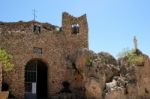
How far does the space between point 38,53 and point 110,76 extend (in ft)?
25.6

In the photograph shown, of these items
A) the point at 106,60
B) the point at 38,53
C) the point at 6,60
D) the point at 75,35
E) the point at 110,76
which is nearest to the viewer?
the point at 6,60

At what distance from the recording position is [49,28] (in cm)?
3494

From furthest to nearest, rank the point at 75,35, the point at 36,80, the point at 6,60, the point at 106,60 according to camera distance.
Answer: the point at 75,35 → the point at 106,60 → the point at 36,80 → the point at 6,60

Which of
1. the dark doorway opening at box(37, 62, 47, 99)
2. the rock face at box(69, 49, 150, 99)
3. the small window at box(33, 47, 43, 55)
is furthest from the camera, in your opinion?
the dark doorway opening at box(37, 62, 47, 99)

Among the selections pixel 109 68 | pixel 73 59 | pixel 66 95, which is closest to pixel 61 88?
pixel 66 95

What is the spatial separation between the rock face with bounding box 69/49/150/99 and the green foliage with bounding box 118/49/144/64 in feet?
1.17

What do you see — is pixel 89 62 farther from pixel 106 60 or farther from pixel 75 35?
pixel 75 35

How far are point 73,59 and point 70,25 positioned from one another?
13.7 feet

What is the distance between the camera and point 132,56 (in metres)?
33.4

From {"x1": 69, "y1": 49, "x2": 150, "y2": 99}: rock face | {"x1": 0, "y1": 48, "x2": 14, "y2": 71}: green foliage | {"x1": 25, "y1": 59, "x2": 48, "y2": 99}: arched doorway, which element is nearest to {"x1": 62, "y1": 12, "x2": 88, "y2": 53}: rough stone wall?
{"x1": 69, "y1": 49, "x2": 150, "y2": 99}: rock face

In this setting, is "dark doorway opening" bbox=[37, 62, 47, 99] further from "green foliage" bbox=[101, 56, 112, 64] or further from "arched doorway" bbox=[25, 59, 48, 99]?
"green foliage" bbox=[101, 56, 112, 64]

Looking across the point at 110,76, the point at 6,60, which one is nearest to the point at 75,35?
the point at 110,76

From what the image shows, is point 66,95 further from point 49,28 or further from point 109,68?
point 49,28

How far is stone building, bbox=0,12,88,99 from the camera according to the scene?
101 ft
